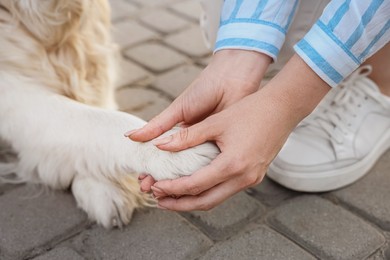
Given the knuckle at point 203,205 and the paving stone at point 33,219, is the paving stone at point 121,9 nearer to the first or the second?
the paving stone at point 33,219

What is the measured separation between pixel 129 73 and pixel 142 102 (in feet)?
0.75

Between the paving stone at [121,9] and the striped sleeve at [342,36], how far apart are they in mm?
1490

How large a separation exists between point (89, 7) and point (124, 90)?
44cm

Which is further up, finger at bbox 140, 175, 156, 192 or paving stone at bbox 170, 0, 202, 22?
finger at bbox 140, 175, 156, 192

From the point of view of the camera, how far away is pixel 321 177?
1.49 m

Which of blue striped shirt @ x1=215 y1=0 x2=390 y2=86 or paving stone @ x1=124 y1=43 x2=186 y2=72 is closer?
blue striped shirt @ x1=215 y1=0 x2=390 y2=86

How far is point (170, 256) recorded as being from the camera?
4.18ft

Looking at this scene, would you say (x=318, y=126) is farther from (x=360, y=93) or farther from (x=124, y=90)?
(x=124, y=90)

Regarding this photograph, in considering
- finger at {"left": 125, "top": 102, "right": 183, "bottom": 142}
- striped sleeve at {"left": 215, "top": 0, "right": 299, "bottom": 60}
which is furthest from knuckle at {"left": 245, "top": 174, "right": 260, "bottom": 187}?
striped sleeve at {"left": 215, "top": 0, "right": 299, "bottom": 60}

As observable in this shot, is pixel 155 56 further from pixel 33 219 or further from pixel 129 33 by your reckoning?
pixel 33 219

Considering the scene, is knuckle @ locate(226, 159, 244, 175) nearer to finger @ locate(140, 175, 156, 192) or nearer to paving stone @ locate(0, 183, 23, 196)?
finger @ locate(140, 175, 156, 192)

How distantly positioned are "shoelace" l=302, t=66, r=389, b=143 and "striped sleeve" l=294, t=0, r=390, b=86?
398mm

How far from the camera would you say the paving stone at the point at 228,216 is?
1.36 metres

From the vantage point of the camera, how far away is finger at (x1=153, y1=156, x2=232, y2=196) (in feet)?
3.56
